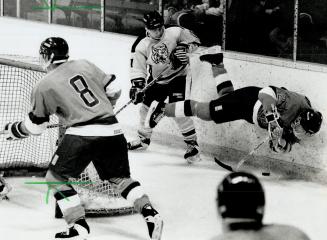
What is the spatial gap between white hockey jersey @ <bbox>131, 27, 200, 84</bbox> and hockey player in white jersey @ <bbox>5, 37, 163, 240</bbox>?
1.59 meters

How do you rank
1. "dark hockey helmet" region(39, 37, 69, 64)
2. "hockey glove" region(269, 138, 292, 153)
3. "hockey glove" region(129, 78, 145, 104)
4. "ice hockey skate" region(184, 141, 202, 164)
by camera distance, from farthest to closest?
"ice hockey skate" region(184, 141, 202, 164)
"hockey glove" region(129, 78, 145, 104)
"hockey glove" region(269, 138, 292, 153)
"dark hockey helmet" region(39, 37, 69, 64)

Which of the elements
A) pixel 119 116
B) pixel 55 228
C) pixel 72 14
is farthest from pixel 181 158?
pixel 72 14

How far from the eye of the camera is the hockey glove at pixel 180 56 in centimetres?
496

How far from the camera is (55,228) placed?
3709 mm

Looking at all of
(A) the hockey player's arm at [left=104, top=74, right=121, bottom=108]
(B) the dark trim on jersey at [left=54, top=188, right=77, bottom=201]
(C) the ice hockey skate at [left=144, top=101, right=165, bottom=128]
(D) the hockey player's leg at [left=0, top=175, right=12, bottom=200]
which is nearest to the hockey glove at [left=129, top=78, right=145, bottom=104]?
(C) the ice hockey skate at [left=144, top=101, right=165, bottom=128]

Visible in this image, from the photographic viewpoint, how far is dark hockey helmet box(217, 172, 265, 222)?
1.49 meters

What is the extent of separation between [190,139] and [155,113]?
31 centimetres

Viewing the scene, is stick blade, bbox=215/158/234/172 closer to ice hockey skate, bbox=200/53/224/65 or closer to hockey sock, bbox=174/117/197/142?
hockey sock, bbox=174/117/197/142

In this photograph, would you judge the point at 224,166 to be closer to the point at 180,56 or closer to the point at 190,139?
the point at 190,139

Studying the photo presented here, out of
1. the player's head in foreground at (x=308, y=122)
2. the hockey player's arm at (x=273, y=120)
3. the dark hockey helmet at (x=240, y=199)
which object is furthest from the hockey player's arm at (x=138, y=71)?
Answer: the dark hockey helmet at (x=240, y=199)

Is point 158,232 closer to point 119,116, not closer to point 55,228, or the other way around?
point 55,228

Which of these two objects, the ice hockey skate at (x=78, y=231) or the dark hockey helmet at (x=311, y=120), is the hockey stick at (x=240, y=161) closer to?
the dark hockey helmet at (x=311, y=120)

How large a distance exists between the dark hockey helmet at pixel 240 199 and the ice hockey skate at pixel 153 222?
1854 mm

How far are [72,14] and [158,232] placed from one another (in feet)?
12.4
